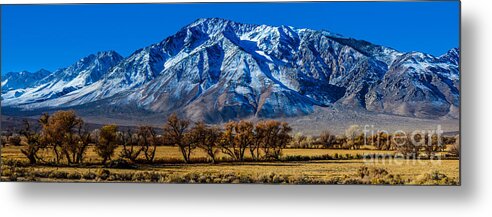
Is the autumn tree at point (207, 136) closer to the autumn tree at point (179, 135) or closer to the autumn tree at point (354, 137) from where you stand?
the autumn tree at point (179, 135)

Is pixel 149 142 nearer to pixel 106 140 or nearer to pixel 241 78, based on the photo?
pixel 106 140

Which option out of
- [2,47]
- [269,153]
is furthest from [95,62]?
[269,153]

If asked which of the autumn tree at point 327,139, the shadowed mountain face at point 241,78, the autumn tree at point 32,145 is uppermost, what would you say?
the shadowed mountain face at point 241,78

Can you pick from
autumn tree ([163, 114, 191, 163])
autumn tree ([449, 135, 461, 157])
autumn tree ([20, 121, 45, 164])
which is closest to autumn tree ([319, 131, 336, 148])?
autumn tree ([449, 135, 461, 157])

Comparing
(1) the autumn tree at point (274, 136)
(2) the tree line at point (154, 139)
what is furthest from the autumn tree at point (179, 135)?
(1) the autumn tree at point (274, 136)

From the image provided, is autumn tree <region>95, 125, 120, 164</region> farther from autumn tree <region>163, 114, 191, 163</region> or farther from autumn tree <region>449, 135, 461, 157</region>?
autumn tree <region>449, 135, 461, 157</region>

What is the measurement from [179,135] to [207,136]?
270mm

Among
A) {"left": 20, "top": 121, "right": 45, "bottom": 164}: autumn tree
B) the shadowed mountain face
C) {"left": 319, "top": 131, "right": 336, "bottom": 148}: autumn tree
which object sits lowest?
{"left": 20, "top": 121, "right": 45, "bottom": 164}: autumn tree

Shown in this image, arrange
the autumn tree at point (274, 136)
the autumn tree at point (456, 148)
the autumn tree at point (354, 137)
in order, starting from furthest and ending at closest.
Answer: the autumn tree at point (274, 136) < the autumn tree at point (354, 137) < the autumn tree at point (456, 148)

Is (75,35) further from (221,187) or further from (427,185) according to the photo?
(427,185)

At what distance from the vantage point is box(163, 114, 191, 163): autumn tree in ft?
23.1

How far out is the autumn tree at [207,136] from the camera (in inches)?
276

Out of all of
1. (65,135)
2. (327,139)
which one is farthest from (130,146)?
(327,139)

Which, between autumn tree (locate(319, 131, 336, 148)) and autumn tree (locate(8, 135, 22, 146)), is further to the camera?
autumn tree (locate(8, 135, 22, 146))
